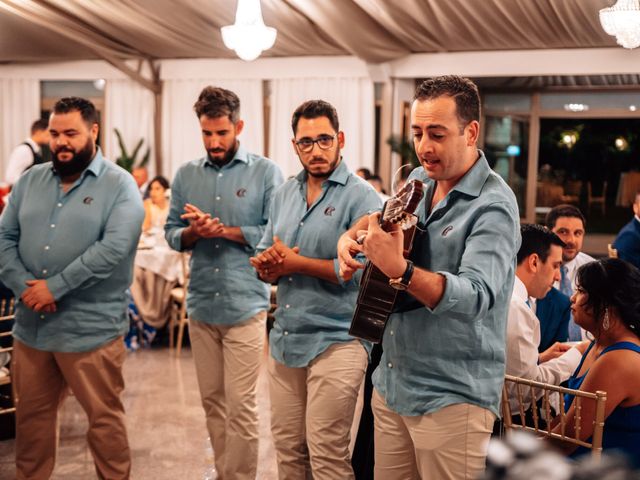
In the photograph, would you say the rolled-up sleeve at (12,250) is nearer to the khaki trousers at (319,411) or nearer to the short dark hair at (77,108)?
the short dark hair at (77,108)

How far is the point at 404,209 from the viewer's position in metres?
1.69

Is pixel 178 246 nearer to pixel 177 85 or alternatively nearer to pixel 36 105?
pixel 177 85

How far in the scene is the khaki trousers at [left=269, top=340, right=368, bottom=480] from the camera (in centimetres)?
265

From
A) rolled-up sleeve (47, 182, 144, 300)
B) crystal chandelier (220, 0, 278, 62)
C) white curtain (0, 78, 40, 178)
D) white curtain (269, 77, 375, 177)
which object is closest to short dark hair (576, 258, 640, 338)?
rolled-up sleeve (47, 182, 144, 300)

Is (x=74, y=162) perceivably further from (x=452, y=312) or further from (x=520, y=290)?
(x=452, y=312)

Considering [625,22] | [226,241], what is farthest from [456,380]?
[625,22]

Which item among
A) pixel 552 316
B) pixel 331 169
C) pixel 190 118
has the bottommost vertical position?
pixel 552 316

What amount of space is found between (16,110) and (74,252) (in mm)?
8477

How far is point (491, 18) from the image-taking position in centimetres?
727

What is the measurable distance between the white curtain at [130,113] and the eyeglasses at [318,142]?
8162 mm

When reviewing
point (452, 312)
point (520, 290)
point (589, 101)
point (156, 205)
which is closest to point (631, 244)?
point (520, 290)

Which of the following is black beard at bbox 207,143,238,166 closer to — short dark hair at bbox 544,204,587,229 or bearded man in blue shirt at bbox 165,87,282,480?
bearded man in blue shirt at bbox 165,87,282,480

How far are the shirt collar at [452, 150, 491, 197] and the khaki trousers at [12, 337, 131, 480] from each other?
1784 mm

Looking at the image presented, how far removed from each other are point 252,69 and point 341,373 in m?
7.99
